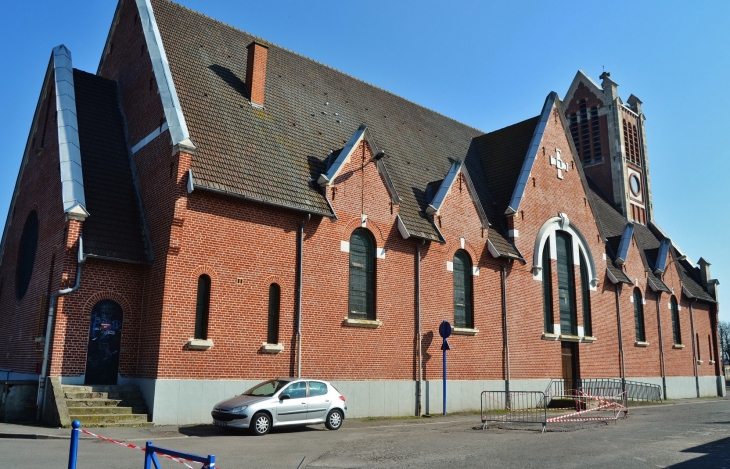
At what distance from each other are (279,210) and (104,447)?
861cm

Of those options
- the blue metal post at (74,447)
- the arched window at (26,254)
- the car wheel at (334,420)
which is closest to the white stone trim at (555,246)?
the car wheel at (334,420)

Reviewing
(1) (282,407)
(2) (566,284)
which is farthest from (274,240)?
(2) (566,284)

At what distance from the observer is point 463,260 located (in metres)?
23.9

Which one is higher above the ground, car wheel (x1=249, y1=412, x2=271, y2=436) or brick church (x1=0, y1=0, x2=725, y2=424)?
brick church (x1=0, y1=0, x2=725, y2=424)

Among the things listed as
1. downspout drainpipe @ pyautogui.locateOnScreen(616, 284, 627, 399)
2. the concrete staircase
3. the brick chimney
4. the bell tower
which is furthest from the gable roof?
the bell tower

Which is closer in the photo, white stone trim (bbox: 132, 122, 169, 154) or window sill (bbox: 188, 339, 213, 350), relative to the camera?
window sill (bbox: 188, 339, 213, 350)

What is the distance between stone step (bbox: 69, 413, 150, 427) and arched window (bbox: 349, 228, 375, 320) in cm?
728

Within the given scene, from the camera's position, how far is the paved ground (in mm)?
10508

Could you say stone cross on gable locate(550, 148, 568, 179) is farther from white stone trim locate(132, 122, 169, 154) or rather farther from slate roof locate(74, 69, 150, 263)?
slate roof locate(74, 69, 150, 263)

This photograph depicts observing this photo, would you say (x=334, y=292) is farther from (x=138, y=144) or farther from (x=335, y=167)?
(x=138, y=144)

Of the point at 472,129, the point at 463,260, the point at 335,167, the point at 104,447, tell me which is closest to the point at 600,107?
the point at 472,129

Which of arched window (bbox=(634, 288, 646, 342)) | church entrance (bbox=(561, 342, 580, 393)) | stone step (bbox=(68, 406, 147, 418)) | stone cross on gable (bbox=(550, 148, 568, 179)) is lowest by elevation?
stone step (bbox=(68, 406, 147, 418))

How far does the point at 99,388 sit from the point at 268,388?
179 inches

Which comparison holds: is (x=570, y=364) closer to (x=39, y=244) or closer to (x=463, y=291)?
(x=463, y=291)
